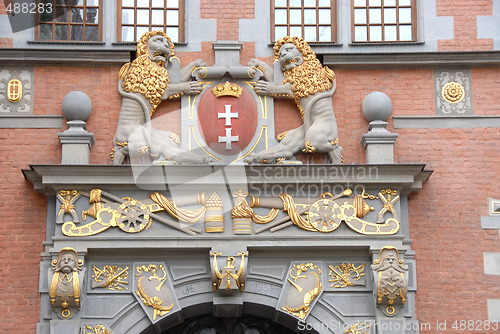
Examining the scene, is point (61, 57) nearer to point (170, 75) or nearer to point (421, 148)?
point (170, 75)

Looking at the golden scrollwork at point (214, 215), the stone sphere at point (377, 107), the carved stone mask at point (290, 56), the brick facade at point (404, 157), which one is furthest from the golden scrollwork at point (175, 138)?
the stone sphere at point (377, 107)

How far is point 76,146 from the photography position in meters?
14.7

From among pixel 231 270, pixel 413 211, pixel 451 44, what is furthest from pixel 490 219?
pixel 231 270

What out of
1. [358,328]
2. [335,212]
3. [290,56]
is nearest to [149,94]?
[290,56]

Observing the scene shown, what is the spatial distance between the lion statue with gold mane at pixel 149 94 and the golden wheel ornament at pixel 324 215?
162 centimetres

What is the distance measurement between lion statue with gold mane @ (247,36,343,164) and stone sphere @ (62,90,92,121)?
7.39 feet

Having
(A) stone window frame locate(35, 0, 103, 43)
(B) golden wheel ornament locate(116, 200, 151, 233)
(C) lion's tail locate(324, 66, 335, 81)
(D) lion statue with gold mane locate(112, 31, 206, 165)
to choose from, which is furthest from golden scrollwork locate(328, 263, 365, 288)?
(A) stone window frame locate(35, 0, 103, 43)

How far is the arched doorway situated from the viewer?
14953mm

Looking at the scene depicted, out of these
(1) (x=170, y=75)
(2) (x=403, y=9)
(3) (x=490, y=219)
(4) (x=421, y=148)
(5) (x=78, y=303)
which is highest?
(2) (x=403, y=9)

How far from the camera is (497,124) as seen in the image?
15.1 meters

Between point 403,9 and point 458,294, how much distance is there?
4141mm

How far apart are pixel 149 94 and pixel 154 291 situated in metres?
2.66

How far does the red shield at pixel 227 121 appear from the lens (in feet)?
48.8

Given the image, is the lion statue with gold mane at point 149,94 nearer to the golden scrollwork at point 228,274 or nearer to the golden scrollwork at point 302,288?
the golden scrollwork at point 228,274
